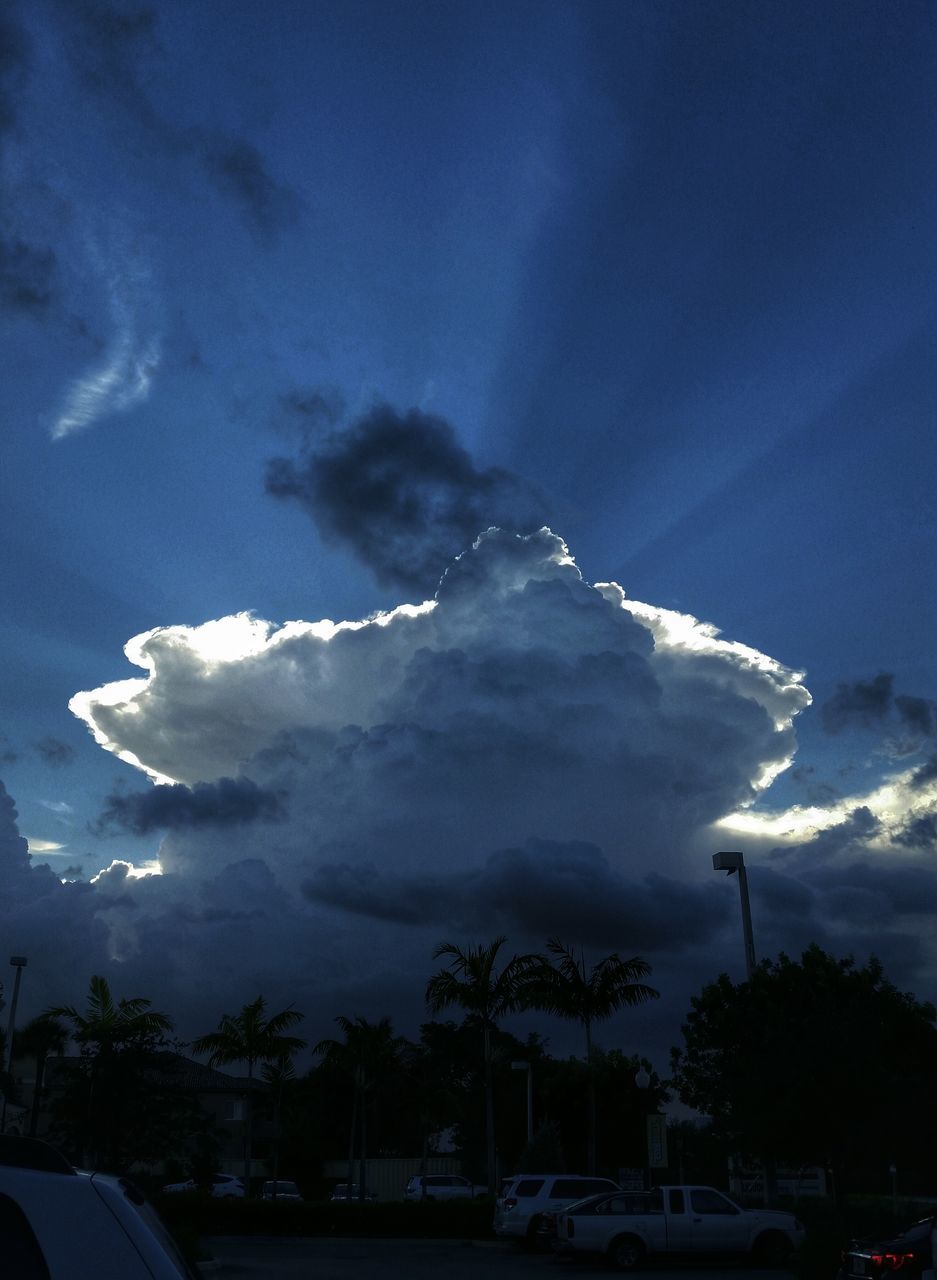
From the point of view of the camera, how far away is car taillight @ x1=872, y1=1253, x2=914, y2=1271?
13.5 meters

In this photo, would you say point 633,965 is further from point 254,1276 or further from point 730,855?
point 254,1276

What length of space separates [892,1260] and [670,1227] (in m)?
11.7

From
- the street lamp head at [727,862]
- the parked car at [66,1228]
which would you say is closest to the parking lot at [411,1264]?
the street lamp head at [727,862]

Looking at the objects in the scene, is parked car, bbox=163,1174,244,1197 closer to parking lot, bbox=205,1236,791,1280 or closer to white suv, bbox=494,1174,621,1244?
parking lot, bbox=205,1236,791,1280

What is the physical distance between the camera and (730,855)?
84.6ft

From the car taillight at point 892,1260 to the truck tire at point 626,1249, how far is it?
11498 millimetres

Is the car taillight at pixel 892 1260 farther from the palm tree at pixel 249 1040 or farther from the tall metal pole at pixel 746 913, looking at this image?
the palm tree at pixel 249 1040

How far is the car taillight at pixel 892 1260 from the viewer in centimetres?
1345

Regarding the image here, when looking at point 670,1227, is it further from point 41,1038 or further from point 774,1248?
point 41,1038

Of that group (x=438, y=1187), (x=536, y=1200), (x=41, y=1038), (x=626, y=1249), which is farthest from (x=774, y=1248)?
(x=41, y=1038)

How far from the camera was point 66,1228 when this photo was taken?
10.8ft

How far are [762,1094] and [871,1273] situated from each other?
10834 mm

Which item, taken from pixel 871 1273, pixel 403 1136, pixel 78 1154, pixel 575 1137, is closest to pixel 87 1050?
pixel 78 1154

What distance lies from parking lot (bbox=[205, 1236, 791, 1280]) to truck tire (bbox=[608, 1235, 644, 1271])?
35cm
